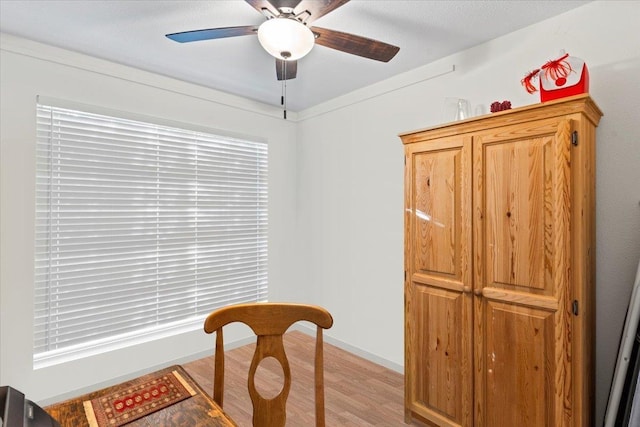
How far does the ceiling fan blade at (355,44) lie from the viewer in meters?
1.84

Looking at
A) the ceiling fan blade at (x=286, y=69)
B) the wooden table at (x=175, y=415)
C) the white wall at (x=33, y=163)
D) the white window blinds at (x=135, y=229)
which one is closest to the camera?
the wooden table at (x=175, y=415)

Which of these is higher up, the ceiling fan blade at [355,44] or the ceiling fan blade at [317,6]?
the ceiling fan blade at [317,6]

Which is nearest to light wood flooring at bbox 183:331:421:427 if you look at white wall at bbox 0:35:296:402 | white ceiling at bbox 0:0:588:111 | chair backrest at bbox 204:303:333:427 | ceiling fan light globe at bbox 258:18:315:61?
white wall at bbox 0:35:296:402

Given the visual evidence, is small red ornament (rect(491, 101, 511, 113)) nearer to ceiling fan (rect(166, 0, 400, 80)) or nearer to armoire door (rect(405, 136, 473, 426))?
armoire door (rect(405, 136, 473, 426))

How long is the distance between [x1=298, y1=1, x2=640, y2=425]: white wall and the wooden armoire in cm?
16

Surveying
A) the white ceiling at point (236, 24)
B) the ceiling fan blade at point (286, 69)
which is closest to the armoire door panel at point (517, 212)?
the white ceiling at point (236, 24)

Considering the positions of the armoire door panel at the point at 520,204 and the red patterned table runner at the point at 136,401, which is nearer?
the red patterned table runner at the point at 136,401

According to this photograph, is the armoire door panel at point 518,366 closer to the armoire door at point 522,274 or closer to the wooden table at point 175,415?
the armoire door at point 522,274

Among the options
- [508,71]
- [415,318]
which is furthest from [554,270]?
[508,71]

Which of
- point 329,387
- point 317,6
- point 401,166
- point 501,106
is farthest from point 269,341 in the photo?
point 401,166

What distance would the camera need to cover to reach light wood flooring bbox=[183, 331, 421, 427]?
7.88ft

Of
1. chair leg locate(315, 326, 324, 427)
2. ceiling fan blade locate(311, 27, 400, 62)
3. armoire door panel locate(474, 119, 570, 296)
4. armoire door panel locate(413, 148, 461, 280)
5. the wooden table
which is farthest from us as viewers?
armoire door panel locate(413, 148, 461, 280)

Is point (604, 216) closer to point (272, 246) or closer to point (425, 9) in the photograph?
point (425, 9)

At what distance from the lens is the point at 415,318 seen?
2279 millimetres
